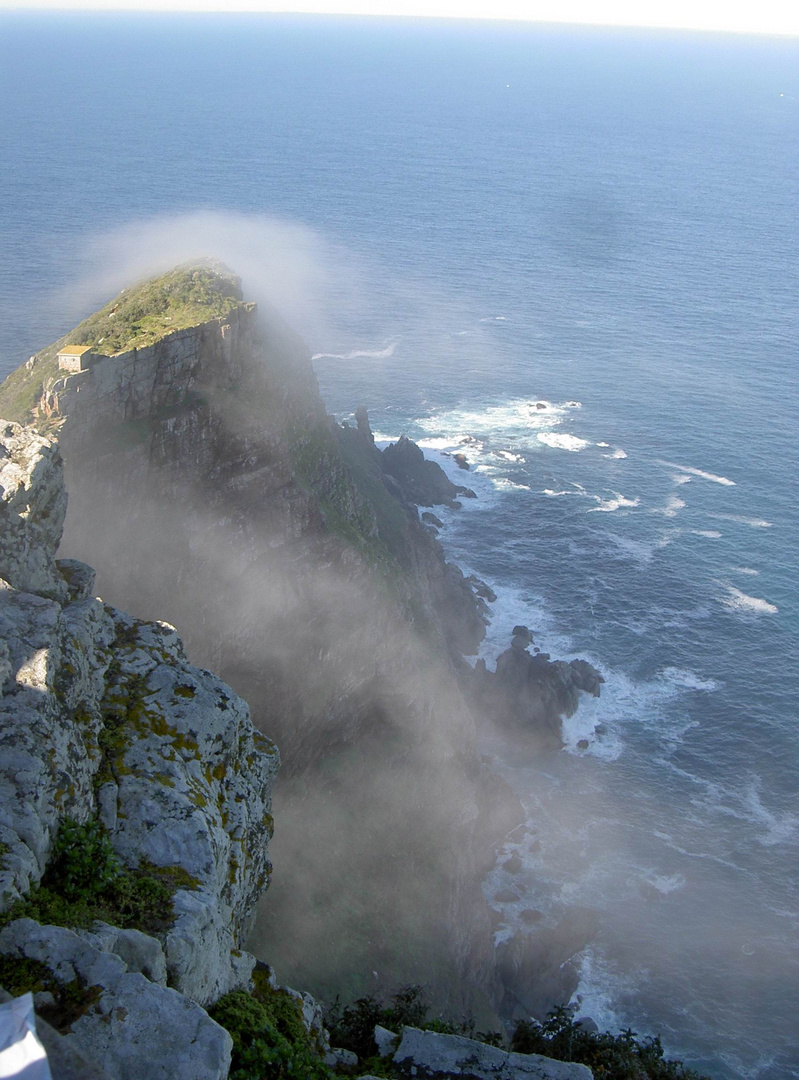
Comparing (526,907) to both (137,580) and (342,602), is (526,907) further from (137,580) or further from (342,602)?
(137,580)

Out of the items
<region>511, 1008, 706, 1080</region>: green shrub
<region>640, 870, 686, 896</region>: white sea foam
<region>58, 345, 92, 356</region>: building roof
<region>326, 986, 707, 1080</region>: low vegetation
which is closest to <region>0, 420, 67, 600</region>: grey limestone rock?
<region>326, 986, 707, 1080</region>: low vegetation

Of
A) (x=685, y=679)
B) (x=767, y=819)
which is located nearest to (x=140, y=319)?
(x=685, y=679)

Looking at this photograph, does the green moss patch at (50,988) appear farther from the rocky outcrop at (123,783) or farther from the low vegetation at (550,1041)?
the low vegetation at (550,1041)

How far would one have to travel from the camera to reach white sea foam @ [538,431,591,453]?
453 ft

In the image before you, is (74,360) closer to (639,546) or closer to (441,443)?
(639,546)

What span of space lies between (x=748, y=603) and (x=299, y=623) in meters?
57.5

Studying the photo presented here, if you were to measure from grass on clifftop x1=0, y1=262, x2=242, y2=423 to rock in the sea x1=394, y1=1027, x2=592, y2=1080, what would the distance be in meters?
43.4

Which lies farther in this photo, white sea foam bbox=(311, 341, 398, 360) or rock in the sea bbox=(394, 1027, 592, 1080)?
white sea foam bbox=(311, 341, 398, 360)

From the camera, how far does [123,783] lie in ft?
91.3

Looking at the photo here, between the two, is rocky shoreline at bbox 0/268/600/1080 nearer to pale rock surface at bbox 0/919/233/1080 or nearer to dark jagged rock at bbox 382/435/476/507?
pale rock surface at bbox 0/919/233/1080

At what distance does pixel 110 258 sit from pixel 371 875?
14106 centimetres

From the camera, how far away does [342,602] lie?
7425 centimetres

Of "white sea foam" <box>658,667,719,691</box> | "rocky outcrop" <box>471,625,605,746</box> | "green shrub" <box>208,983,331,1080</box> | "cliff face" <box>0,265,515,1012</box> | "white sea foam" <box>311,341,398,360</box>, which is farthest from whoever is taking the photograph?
"white sea foam" <box>311,341,398,360</box>

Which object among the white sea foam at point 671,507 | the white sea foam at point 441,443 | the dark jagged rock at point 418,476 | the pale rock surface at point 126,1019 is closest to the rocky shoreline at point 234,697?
the pale rock surface at point 126,1019
